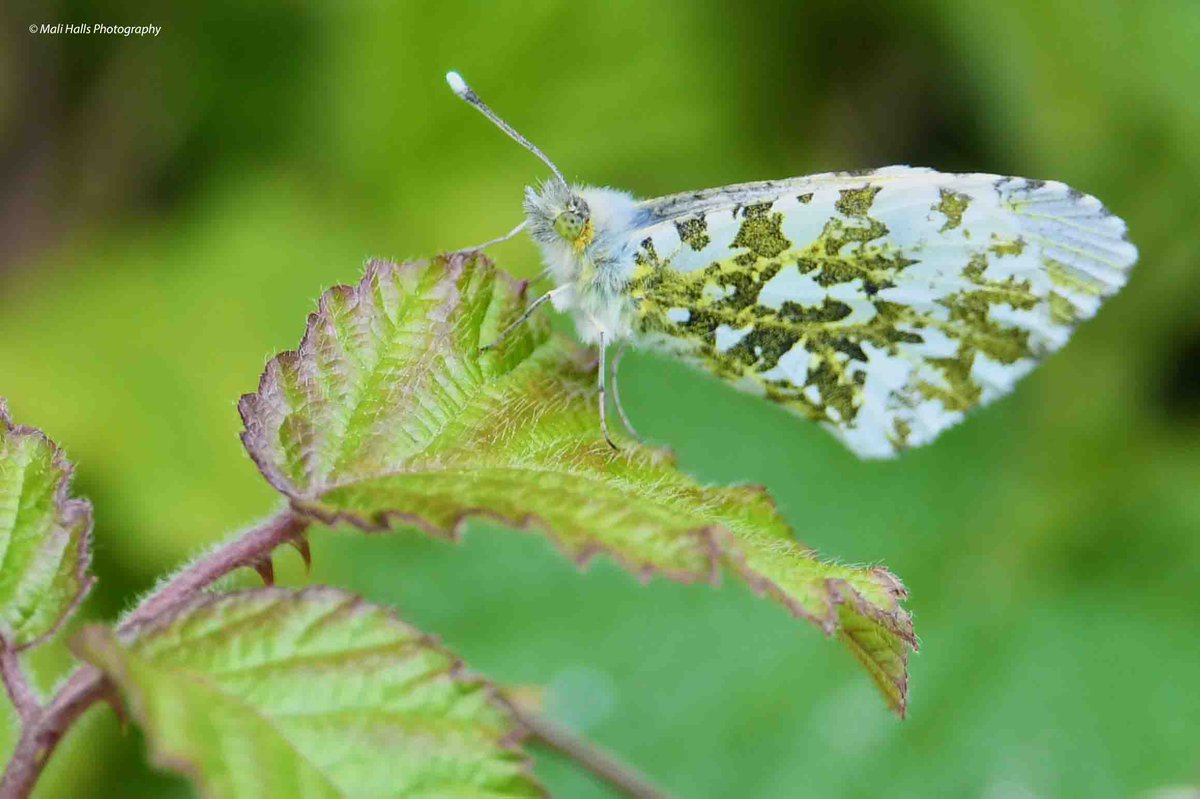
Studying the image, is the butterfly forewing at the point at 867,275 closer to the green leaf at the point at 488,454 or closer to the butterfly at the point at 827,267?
the butterfly at the point at 827,267

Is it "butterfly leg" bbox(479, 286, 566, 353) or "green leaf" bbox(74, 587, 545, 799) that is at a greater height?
"butterfly leg" bbox(479, 286, 566, 353)

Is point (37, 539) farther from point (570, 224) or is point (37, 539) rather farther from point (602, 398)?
point (570, 224)

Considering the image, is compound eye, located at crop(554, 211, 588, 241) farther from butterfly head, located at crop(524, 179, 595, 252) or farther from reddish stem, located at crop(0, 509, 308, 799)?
reddish stem, located at crop(0, 509, 308, 799)

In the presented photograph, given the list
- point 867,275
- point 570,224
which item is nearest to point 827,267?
point 867,275

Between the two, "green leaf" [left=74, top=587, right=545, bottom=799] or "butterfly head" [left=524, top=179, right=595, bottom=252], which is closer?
"green leaf" [left=74, top=587, right=545, bottom=799]

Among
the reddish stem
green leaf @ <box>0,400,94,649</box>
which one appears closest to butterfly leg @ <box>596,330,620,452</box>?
the reddish stem

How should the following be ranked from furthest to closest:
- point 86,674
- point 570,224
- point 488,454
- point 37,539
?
point 570,224 → point 488,454 → point 37,539 → point 86,674
